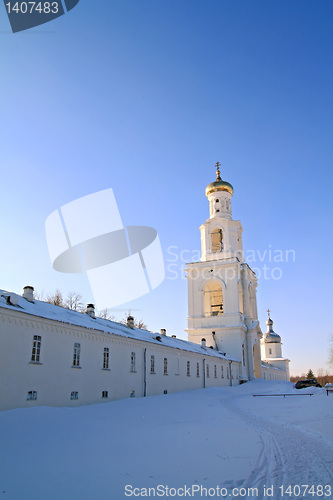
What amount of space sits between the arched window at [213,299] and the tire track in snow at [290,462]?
40.4 metres

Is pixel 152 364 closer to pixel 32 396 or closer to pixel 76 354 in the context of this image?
pixel 76 354

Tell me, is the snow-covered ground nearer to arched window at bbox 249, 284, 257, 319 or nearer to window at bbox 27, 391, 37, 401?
window at bbox 27, 391, 37, 401

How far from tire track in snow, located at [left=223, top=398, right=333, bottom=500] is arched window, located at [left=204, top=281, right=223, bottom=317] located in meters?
40.4

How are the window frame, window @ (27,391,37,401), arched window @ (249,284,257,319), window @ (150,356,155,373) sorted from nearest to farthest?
1. window @ (27,391,37,401)
2. the window frame
3. window @ (150,356,155,373)
4. arched window @ (249,284,257,319)

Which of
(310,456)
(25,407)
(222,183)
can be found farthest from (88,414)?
(222,183)

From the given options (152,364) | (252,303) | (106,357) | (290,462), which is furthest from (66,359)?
(252,303)

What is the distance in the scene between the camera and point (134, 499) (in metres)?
7.11

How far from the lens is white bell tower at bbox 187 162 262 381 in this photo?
5019 centimetres

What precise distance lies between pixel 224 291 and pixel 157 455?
138ft

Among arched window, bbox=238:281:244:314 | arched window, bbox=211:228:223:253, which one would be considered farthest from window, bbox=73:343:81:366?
arched window, bbox=211:228:223:253

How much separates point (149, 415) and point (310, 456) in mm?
9539

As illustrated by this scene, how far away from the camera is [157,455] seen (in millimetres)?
10180

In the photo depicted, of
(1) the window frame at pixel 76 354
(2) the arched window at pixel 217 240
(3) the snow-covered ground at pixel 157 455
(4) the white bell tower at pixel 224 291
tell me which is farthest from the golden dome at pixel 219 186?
(3) the snow-covered ground at pixel 157 455

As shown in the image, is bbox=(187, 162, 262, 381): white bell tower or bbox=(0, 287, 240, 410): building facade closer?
bbox=(0, 287, 240, 410): building facade
